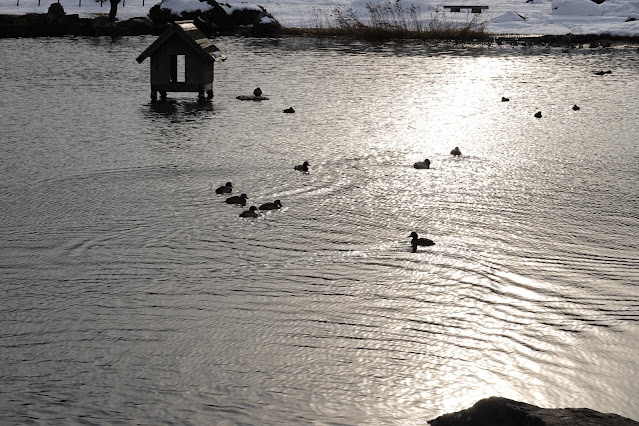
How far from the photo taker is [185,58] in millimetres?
22281

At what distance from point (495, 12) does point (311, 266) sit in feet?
161

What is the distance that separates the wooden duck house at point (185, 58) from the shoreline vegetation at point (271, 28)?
21.3 m

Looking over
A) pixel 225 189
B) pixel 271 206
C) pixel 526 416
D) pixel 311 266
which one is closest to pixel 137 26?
pixel 225 189

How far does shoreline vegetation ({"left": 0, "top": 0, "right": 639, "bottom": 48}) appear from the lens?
42.7 metres

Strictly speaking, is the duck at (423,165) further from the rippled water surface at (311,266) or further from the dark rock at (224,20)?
the dark rock at (224,20)

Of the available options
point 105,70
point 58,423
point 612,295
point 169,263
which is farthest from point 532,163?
point 105,70

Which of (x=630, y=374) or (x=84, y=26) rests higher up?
(x=84, y=26)

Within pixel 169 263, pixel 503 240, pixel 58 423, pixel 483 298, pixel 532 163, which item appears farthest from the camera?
pixel 532 163

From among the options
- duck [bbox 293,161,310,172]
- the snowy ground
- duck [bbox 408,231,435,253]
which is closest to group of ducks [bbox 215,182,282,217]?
duck [bbox 293,161,310,172]

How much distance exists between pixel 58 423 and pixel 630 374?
16.5 ft

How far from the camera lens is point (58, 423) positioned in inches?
261

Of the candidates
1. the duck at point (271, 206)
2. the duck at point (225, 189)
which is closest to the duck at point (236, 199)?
the duck at point (271, 206)

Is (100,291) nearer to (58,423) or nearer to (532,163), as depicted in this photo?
(58,423)

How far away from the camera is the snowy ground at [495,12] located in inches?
1884
